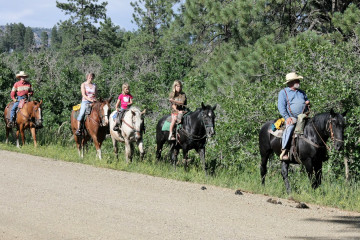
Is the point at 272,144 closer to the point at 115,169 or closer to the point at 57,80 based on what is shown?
the point at 115,169

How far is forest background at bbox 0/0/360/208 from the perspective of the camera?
13.7 m

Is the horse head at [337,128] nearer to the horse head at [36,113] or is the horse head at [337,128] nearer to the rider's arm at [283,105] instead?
the rider's arm at [283,105]

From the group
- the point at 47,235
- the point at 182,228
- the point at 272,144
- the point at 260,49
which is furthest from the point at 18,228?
the point at 260,49

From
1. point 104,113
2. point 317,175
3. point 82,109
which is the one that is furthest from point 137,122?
point 317,175

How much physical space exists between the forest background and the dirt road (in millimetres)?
3678

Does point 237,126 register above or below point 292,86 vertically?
below

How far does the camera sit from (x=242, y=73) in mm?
20219

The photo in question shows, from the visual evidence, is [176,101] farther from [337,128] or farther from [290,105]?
[337,128]

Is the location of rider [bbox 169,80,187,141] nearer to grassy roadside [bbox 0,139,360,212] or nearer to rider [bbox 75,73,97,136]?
grassy roadside [bbox 0,139,360,212]

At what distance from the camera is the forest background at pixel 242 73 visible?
13.7 meters

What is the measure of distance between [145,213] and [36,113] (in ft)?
40.3

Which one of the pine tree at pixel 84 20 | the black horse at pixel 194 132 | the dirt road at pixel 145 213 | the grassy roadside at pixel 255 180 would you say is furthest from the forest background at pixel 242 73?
the pine tree at pixel 84 20

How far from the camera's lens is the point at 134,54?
56000 millimetres

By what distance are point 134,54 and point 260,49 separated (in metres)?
37.3
